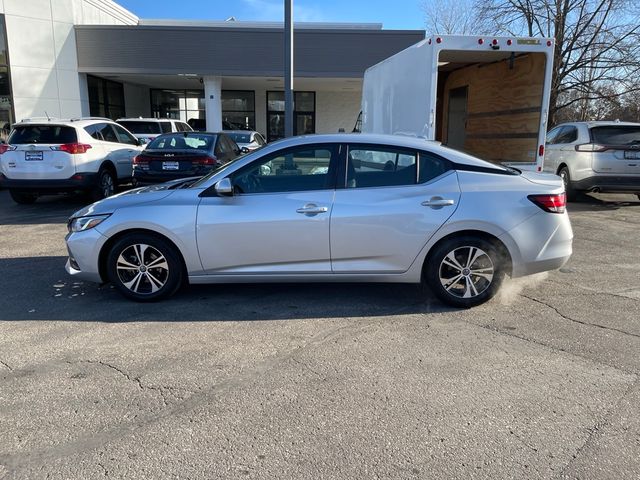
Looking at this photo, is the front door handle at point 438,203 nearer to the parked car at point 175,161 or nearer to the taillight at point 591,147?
the parked car at point 175,161

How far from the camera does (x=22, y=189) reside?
10.0m

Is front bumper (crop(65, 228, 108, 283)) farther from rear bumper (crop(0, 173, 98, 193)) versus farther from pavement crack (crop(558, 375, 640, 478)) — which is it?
rear bumper (crop(0, 173, 98, 193))

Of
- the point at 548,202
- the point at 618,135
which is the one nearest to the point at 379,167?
the point at 548,202

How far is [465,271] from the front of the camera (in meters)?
4.75

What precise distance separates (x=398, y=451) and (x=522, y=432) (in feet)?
2.48

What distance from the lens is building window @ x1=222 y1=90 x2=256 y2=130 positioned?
2820cm

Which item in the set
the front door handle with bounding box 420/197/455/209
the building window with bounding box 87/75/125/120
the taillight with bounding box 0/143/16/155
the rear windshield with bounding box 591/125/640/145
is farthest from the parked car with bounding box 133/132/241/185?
the building window with bounding box 87/75/125/120

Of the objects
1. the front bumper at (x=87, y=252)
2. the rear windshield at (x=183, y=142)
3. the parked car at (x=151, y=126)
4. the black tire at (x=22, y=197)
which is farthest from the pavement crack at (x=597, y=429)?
the parked car at (x=151, y=126)

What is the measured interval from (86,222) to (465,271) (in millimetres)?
3617

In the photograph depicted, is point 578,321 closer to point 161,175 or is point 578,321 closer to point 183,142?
point 161,175

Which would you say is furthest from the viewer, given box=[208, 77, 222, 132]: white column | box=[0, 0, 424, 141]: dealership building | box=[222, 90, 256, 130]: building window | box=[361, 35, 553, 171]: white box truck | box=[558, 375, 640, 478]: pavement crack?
box=[222, 90, 256, 130]: building window

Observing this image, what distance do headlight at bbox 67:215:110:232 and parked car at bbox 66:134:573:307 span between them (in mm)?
21

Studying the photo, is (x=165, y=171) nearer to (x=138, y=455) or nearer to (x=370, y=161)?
(x=370, y=161)

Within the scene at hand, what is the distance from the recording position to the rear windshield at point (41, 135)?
32.4 ft
